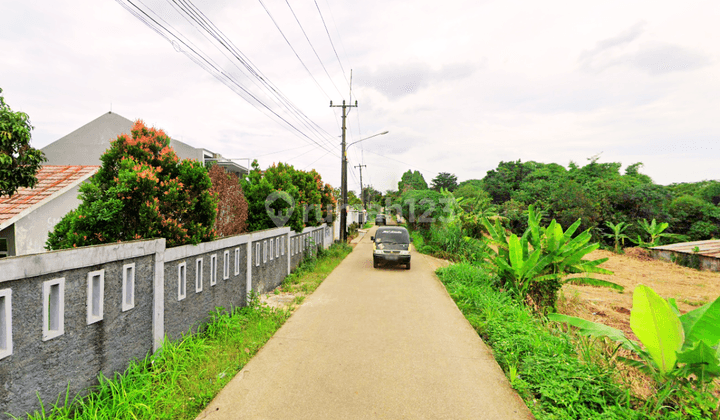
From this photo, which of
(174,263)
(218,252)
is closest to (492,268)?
(218,252)

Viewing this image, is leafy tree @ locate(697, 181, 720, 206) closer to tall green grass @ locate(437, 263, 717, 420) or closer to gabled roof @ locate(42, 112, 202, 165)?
tall green grass @ locate(437, 263, 717, 420)

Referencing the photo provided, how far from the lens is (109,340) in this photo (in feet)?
12.3

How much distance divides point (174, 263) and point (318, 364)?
2578mm

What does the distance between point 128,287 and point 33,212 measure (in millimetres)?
5091

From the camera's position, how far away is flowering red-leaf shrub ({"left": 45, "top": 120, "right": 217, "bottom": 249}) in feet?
15.0

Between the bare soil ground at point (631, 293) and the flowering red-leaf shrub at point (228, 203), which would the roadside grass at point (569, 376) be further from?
the flowering red-leaf shrub at point (228, 203)

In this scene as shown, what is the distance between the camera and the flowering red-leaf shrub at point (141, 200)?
15.0 ft

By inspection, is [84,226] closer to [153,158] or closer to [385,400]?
[153,158]

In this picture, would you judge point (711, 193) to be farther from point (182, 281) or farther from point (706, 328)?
point (182, 281)

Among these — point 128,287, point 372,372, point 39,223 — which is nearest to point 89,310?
point 128,287

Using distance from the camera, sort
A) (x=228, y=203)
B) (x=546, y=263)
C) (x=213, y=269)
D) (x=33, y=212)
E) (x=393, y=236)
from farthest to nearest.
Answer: (x=393, y=236), (x=228, y=203), (x=546, y=263), (x=33, y=212), (x=213, y=269)

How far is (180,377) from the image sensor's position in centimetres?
414

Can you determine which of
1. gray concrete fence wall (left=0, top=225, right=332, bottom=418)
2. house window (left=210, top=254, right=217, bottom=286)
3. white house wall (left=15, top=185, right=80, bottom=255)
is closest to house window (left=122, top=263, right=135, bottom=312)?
gray concrete fence wall (left=0, top=225, right=332, bottom=418)

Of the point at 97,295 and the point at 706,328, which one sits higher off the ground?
the point at 97,295
